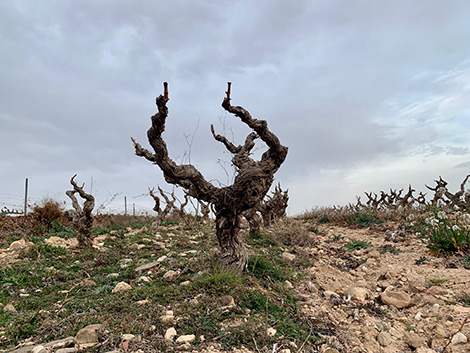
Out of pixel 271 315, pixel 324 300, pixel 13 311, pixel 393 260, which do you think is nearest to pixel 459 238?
pixel 393 260

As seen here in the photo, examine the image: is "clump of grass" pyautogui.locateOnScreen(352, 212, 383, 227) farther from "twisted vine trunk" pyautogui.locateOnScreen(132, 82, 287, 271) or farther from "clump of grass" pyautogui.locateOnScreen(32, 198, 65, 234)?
"clump of grass" pyautogui.locateOnScreen(32, 198, 65, 234)

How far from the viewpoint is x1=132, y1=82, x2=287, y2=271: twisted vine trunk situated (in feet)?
15.1

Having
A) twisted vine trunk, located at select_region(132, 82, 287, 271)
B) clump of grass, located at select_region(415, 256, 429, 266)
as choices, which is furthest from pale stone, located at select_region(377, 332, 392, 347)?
clump of grass, located at select_region(415, 256, 429, 266)

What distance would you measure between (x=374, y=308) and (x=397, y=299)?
399mm

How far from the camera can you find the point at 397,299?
4289mm

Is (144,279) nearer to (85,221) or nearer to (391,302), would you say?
(391,302)

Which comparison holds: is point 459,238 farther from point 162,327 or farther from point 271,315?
point 162,327

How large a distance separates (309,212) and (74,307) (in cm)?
1362

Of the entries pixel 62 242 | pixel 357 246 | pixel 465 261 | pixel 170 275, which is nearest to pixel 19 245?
pixel 62 242

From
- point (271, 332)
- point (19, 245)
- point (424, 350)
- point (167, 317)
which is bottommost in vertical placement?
point (424, 350)

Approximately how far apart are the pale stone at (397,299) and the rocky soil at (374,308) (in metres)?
0.01

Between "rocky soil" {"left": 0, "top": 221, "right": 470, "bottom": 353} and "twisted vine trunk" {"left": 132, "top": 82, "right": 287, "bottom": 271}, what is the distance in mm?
1062

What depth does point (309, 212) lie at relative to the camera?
16406 millimetres

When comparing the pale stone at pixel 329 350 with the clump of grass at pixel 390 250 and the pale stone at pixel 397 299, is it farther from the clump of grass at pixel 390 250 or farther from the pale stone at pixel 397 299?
the clump of grass at pixel 390 250
